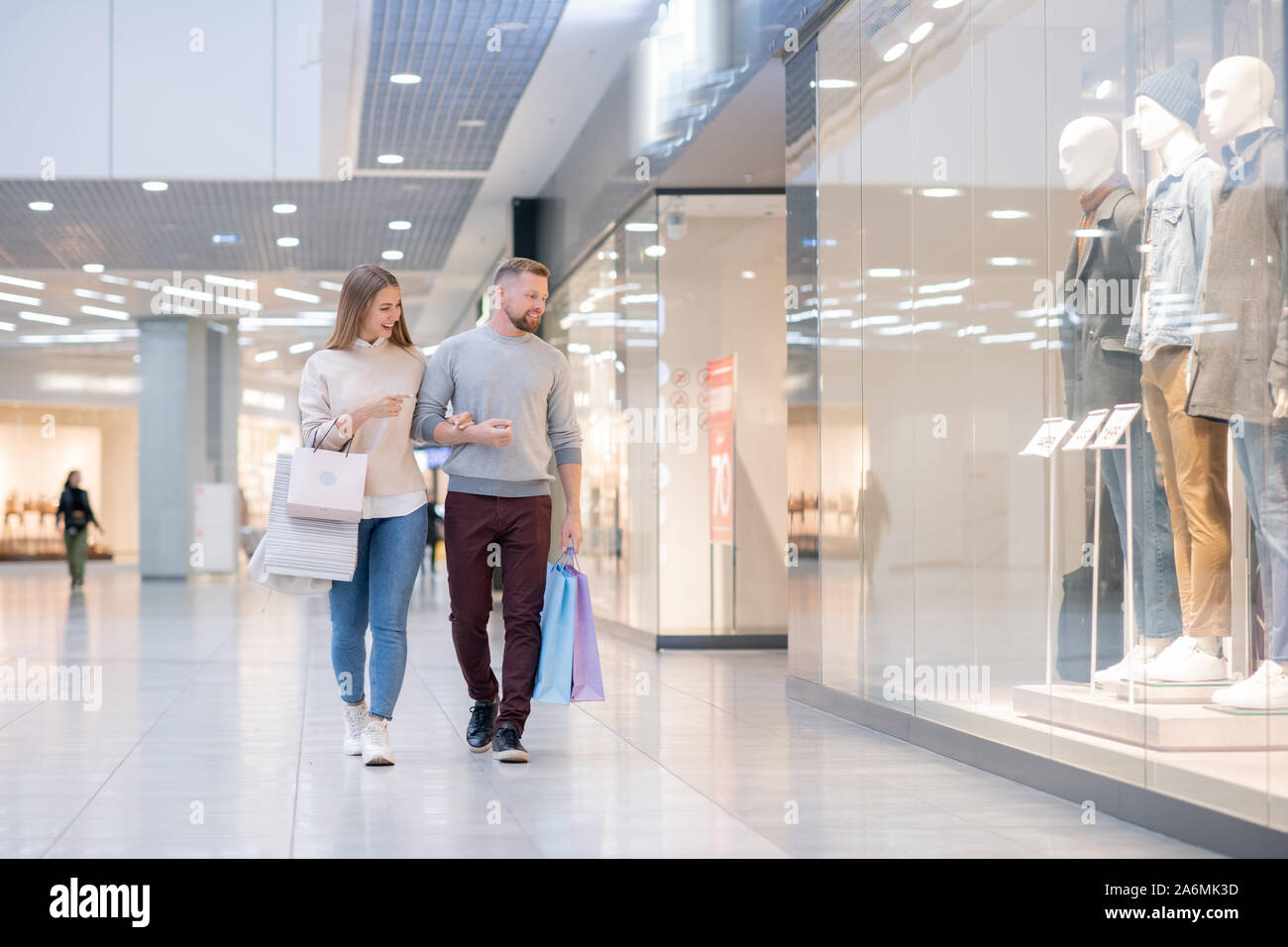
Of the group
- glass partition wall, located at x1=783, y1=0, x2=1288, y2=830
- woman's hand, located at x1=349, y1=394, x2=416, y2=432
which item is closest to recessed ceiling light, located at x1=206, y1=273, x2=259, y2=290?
glass partition wall, located at x1=783, y1=0, x2=1288, y2=830

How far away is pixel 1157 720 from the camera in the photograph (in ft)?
12.4

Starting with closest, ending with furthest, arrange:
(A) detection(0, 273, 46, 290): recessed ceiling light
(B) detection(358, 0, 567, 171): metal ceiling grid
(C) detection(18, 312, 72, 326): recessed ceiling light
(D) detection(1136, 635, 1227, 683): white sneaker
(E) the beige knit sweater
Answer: (D) detection(1136, 635, 1227, 683): white sneaker, (E) the beige knit sweater, (B) detection(358, 0, 567, 171): metal ceiling grid, (A) detection(0, 273, 46, 290): recessed ceiling light, (C) detection(18, 312, 72, 326): recessed ceiling light

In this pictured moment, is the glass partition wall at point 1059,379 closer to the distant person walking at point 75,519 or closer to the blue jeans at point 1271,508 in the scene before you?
the blue jeans at point 1271,508

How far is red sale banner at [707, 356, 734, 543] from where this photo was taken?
962 cm

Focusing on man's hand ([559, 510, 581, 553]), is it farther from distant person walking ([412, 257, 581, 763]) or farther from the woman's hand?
the woman's hand

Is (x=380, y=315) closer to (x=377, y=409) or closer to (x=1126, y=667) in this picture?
(x=377, y=409)

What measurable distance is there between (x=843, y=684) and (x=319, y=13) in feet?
21.9

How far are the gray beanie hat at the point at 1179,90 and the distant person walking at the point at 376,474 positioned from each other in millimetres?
2431

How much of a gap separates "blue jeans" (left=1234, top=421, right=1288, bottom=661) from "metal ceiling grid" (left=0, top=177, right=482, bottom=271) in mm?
10202

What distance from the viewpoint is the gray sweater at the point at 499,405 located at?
4.77 metres

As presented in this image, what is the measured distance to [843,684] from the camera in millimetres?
6098

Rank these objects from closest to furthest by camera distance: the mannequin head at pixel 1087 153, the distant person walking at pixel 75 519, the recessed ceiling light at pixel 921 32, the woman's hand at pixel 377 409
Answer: the mannequin head at pixel 1087 153 → the woman's hand at pixel 377 409 → the recessed ceiling light at pixel 921 32 → the distant person walking at pixel 75 519

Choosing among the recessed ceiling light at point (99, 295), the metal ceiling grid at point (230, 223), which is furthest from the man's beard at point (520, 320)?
the recessed ceiling light at point (99, 295)
